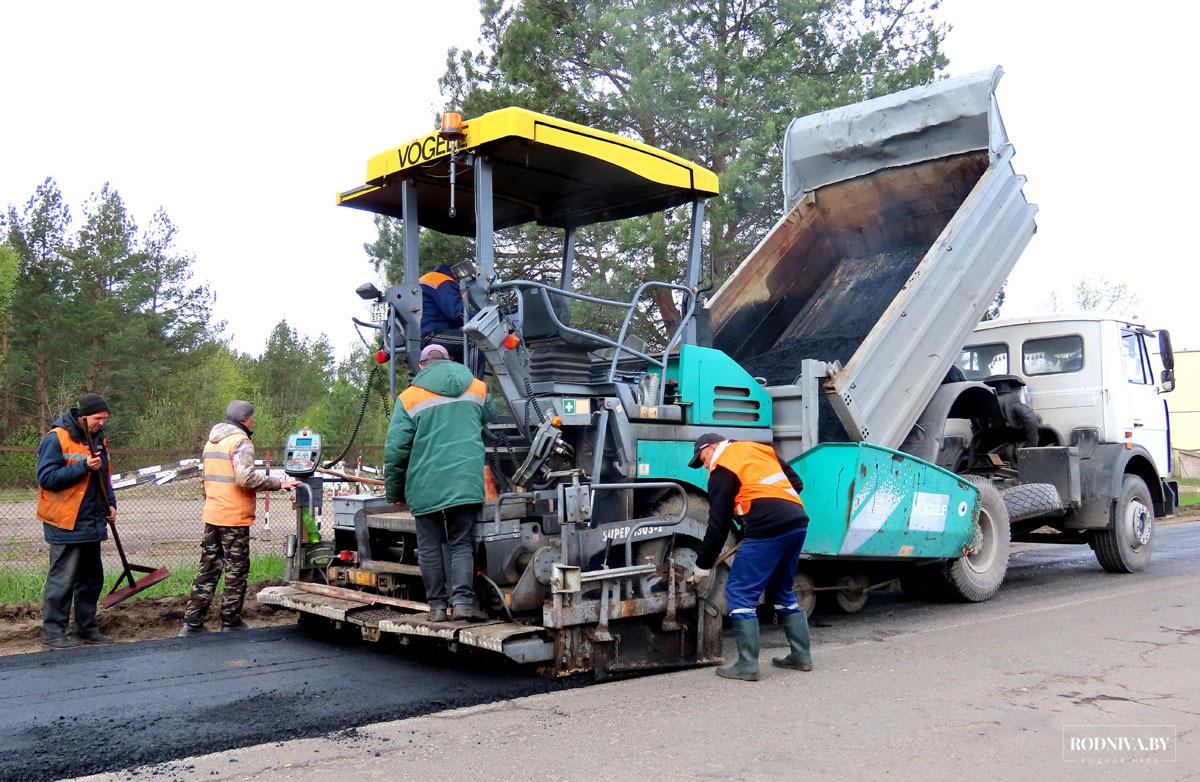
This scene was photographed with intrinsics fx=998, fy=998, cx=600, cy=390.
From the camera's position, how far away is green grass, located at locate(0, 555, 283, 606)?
7.48 meters

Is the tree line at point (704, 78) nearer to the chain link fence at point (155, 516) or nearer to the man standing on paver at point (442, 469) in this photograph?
the chain link fence at point (155, 516)

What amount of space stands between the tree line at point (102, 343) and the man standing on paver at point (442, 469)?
61.7 ft

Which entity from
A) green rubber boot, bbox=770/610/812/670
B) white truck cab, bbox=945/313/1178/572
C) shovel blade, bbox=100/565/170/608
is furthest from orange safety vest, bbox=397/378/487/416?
white truck cab, bbox=945/313/1178/572

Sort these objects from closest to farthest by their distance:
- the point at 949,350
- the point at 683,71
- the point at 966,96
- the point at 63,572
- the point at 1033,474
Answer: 1. the point at 63,572
2. the point at 949,350
3. the point at 966,96
4. the point at 1033,474
5. the point at 683,71

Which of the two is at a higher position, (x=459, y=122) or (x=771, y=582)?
(x=459, y=122)

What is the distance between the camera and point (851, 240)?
8.66 meters

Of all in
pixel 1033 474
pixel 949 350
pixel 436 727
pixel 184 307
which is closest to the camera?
pixel 436 727

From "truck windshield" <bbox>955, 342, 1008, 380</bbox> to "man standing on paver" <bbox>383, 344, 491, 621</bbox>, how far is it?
5630 mm

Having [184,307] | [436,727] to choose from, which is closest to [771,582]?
[436,727]

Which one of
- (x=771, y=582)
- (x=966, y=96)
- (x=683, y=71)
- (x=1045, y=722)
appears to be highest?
(x=683, y=71)

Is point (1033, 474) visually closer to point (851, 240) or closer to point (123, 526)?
point (851, 240)

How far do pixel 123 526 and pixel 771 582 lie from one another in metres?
11.3

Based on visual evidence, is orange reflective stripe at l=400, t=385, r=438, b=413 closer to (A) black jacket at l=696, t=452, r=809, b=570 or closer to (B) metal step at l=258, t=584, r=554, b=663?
(B) metal step at l=258, t=584, r=554, b=663

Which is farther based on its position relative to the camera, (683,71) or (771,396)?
(683,71)
